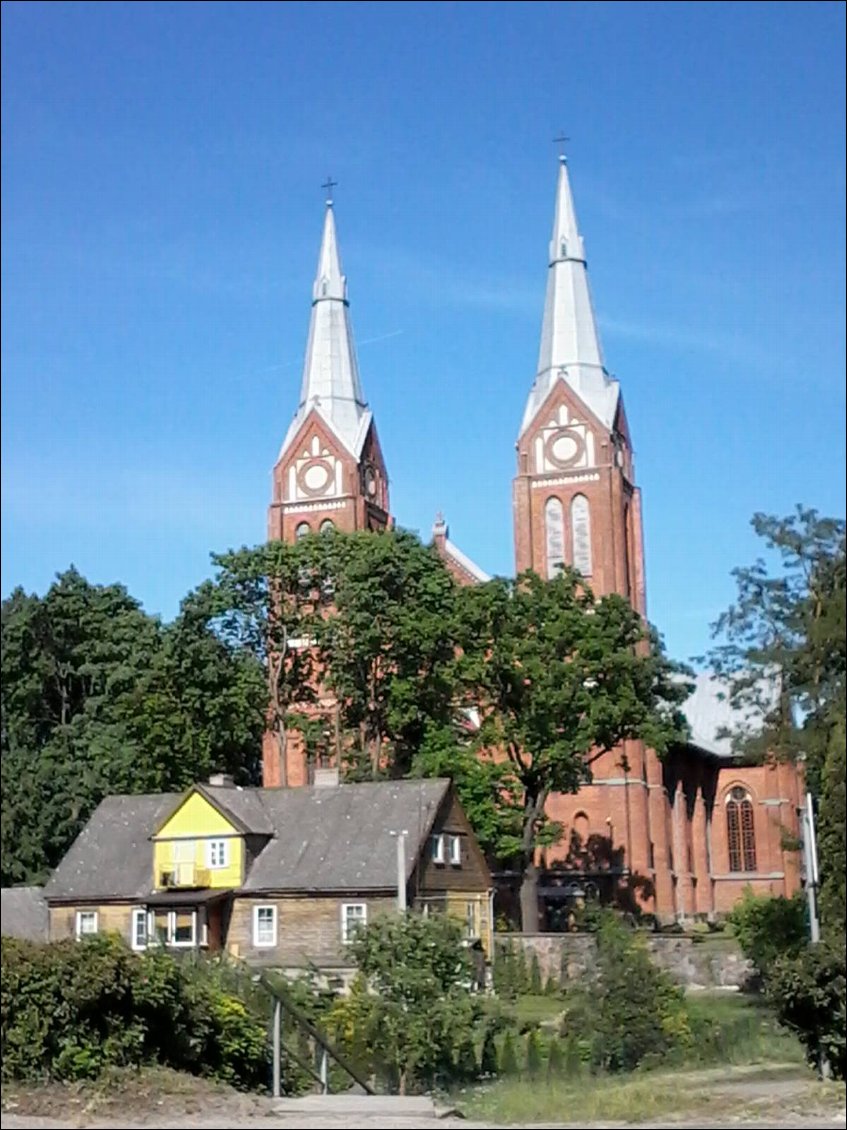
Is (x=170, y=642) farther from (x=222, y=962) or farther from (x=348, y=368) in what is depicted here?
(x=348, y=368)

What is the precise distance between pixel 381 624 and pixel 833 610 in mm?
35658

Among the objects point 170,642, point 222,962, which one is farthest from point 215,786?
point 222,962

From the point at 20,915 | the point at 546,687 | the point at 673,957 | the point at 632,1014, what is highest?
the point at 546,687

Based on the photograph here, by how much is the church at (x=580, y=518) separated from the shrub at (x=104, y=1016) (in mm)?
48495

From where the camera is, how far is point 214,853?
41.1 meters

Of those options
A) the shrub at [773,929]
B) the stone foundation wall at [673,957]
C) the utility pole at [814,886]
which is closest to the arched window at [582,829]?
the stone foundation wall at [673,957]

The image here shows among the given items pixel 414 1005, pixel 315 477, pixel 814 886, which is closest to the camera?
pixel 814 886

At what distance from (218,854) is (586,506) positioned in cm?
3506

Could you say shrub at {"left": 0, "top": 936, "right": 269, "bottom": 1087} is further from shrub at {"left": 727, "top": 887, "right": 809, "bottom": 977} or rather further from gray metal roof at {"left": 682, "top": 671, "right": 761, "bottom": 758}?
gray metal roof at {"left": 682, "top": 671, "right": 761, "bottom": 758}

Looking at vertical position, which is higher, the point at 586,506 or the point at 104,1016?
the point at 586,506

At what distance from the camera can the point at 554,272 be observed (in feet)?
248

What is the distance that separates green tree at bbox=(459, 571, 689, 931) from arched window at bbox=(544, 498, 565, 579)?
18.3m

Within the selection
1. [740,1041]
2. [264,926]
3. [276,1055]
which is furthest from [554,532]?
[276,1055]

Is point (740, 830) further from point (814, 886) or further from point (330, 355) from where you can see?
point (814, 886)
